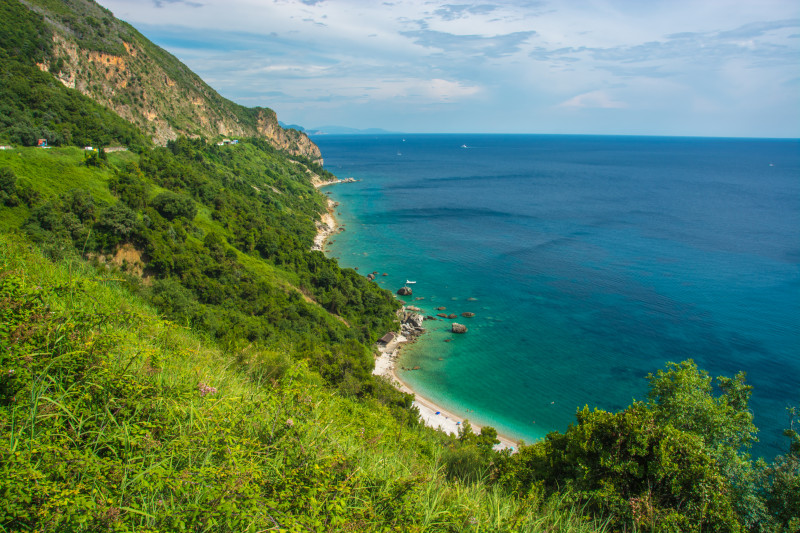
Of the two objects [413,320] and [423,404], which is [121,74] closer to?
[413,320]

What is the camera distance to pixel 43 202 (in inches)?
1027

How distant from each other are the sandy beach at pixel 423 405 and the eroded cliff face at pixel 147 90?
176 feet

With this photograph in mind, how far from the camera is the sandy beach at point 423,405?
89.0 ft

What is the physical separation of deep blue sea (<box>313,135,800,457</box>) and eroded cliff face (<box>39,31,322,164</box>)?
33962 mm

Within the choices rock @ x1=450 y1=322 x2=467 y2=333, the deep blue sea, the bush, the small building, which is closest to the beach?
the small building

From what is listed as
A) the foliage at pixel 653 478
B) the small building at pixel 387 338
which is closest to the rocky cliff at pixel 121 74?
the small building at pixel 387 338

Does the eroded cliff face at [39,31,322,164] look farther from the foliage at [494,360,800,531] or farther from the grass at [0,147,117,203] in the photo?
the foliage at [494,360,800,531]

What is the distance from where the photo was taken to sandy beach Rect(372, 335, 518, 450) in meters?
27.1

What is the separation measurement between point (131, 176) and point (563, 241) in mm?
59872

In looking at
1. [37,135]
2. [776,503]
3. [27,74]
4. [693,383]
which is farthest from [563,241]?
[27,74]

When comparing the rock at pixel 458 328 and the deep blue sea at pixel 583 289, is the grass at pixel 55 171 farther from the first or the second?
the rock at pixel 458 328

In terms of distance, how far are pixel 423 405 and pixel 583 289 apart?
2912 centimetres

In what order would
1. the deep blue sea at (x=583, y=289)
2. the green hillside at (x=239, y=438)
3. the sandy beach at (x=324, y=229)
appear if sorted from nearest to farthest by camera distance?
the green hillside at (x=239, y=438) < the deep blue sea at (x=583, y=289) < the sandy beach at (x=324, y=229)

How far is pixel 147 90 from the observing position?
68938 millimetres
